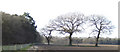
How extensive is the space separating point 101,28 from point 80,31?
6.29 metres

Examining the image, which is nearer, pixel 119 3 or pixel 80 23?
pixel 119 3

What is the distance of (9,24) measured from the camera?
33.5 metres

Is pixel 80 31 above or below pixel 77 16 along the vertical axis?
below

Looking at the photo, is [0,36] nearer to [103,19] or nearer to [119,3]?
[119,3]

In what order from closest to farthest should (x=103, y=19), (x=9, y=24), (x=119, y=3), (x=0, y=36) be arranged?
(x=119, y=3) < (x=0, y=36) < (x=9, y=24) < (x=103, y=19)

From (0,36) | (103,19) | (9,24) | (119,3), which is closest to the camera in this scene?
(119,3)

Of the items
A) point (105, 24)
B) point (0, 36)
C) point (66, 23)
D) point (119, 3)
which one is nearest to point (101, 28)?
point (105, 24)

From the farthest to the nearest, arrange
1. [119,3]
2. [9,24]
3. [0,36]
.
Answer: [9,24] → [0,36] → [119,3]

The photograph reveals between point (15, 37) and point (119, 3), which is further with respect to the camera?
point (15, 37)

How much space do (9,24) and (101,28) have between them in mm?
29400

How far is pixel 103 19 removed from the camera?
52250 millimetres

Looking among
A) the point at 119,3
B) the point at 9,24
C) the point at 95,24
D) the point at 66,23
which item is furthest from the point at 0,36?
the point at 95,24

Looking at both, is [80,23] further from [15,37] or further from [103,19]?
[15,37]

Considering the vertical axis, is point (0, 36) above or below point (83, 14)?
below
